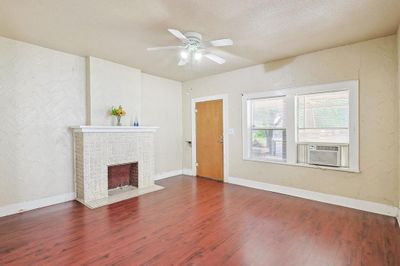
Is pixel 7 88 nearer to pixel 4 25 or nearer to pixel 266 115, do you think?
pixel 4 25

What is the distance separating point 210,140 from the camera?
5.26 meters

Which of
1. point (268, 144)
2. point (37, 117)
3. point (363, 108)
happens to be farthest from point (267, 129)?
point (37, 117)

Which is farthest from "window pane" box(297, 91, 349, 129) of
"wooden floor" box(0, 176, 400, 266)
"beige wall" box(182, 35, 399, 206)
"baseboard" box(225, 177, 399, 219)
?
"wooden floor" box(0, 176, 400, 266)

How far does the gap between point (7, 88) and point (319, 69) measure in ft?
16.3

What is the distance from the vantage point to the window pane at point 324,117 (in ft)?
11.2

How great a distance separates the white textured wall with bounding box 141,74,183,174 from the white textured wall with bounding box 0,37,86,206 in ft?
4.94

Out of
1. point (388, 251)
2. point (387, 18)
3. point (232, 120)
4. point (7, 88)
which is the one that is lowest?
point (388, 251)

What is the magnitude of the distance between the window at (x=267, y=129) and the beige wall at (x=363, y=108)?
260 mm

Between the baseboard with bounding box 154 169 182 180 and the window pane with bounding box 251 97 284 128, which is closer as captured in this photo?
the window pane with bounding box 251 97 284 128

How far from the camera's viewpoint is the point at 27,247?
226 centimetres

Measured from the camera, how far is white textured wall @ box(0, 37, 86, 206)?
3.10 m

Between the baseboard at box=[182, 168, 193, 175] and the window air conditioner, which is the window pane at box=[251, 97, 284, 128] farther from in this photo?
the baseboard at box=[182, 168, 193, 175]

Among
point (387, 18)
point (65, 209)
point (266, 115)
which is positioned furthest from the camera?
point (266, 115)

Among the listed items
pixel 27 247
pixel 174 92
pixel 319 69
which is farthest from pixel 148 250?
pixel 174 92
